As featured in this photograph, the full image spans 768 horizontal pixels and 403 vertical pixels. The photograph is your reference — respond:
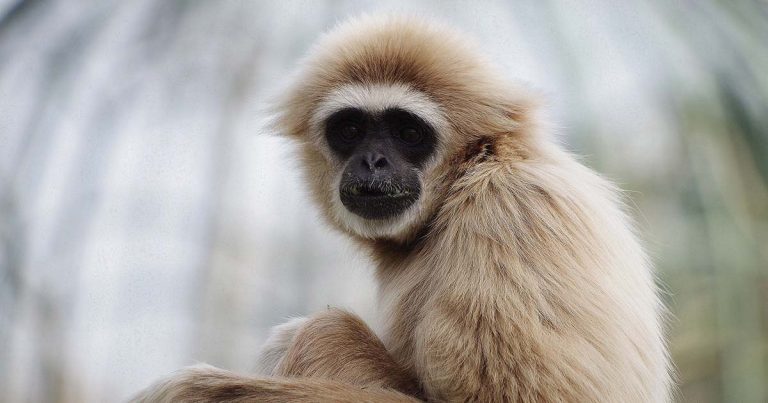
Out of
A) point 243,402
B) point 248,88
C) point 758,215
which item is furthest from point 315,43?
point 758,215

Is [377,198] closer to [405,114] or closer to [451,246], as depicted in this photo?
[405,114]

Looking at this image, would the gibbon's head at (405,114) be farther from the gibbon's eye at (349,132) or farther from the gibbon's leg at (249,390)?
the gibbon's leg at (249,390)

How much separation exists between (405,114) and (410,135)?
12cm

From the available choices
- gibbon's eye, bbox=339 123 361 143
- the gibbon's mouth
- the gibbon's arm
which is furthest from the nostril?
the gibbon's arm

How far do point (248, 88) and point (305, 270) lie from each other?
1272mm

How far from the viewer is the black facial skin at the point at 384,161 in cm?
414

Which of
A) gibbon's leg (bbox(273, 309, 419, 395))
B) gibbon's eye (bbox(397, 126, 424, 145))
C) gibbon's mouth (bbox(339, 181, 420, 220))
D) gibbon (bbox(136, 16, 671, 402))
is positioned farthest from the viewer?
gibbon's eye (bbox(397, 126, 424, 145))

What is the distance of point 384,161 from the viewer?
4.21 meters

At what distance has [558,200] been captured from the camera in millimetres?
3562

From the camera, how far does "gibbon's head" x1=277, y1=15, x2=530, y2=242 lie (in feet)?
13.5

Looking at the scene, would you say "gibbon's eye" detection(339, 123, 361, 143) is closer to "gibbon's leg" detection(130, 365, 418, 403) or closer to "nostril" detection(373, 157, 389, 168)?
"nostril" detection(373, 157, 389, 168)

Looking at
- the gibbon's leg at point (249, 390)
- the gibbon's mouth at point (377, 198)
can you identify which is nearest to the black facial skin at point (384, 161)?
the gibbon's mouth at point (377, 198)

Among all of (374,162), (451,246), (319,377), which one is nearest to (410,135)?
(374,162)

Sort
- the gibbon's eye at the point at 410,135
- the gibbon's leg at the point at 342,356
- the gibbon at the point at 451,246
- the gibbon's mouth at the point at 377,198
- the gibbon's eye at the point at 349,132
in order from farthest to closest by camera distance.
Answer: the gibbon's eye at the point at 349,132, the gibbon's eye at the point at 410,135, the gibbon's mouth at the point at 377,198, the gibbon's leg at the point at 342,356, the gibbon at the point at 451,246
